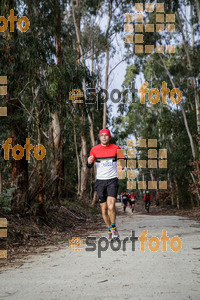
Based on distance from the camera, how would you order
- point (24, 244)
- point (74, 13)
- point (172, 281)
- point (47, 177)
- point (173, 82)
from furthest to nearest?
1. point (173, 82)
2. point (74, 13)
3. point (47, 177)
4. point (24, 244)
5. point (172, 281)

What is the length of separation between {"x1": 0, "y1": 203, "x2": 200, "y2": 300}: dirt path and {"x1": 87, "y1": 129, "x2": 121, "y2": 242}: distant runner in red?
0.84 m

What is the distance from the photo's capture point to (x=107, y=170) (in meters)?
6.38

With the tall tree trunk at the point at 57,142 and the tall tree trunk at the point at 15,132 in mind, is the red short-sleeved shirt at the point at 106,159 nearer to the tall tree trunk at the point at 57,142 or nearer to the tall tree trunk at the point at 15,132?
the tall tree trunk at the point at 15,132

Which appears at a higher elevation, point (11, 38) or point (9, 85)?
point (11, 38)

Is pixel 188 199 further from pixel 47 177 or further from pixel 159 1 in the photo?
pixel 47 177

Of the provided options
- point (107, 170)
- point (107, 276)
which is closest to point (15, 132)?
point (107, 170)

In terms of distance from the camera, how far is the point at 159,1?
19922mm

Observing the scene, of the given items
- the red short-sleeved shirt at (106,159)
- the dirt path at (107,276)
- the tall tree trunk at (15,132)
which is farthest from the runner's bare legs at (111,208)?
the tall tree trunk at (15,132)

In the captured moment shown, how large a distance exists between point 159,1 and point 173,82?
204 inches

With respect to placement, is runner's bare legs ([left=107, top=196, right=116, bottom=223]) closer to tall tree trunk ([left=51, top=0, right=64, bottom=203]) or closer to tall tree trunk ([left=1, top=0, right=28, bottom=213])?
tall tree trunk ([left=1, top=0, right=28, bottom=213])

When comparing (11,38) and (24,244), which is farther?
(11,38)

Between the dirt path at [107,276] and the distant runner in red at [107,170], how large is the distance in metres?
0.84

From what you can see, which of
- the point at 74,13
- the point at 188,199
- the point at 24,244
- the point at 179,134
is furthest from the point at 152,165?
the point at 24,244

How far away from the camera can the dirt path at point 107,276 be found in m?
3.42
